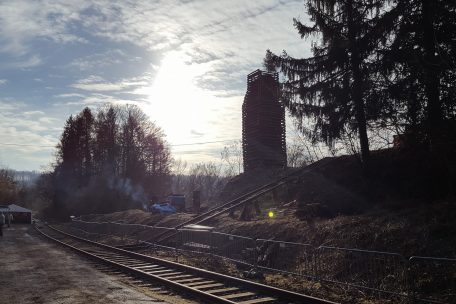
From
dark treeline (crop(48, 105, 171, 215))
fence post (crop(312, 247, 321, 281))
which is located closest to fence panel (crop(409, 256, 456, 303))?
fence post (crop(312, 247, 321, 281))

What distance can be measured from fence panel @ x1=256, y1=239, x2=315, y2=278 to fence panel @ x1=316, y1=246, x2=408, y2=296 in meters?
0.35

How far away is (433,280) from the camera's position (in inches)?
354

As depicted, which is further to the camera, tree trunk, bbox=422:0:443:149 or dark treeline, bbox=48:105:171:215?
dark treeline, bbox=48:105:171:215

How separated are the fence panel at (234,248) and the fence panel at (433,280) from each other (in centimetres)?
550

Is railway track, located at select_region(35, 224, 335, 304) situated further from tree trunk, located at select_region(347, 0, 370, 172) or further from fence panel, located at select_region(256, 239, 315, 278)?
tree trunk, located at select_region(347, 0, 370, 172)

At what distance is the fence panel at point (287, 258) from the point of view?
39.5 ft

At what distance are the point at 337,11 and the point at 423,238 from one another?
12454mm

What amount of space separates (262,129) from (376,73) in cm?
1869

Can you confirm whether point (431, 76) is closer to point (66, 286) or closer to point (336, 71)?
point (336, 71)

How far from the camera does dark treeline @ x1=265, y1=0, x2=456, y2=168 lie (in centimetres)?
1487

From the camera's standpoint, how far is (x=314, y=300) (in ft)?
28.7

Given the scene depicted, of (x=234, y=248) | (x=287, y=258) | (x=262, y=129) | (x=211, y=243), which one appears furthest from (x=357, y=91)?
(x=262, y=129)

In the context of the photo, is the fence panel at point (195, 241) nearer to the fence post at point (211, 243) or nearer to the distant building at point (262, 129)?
the fence post at point (211, 243)

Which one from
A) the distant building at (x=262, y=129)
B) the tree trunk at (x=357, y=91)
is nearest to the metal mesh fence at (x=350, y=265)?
the tree trunk at (x=357, y=91)
